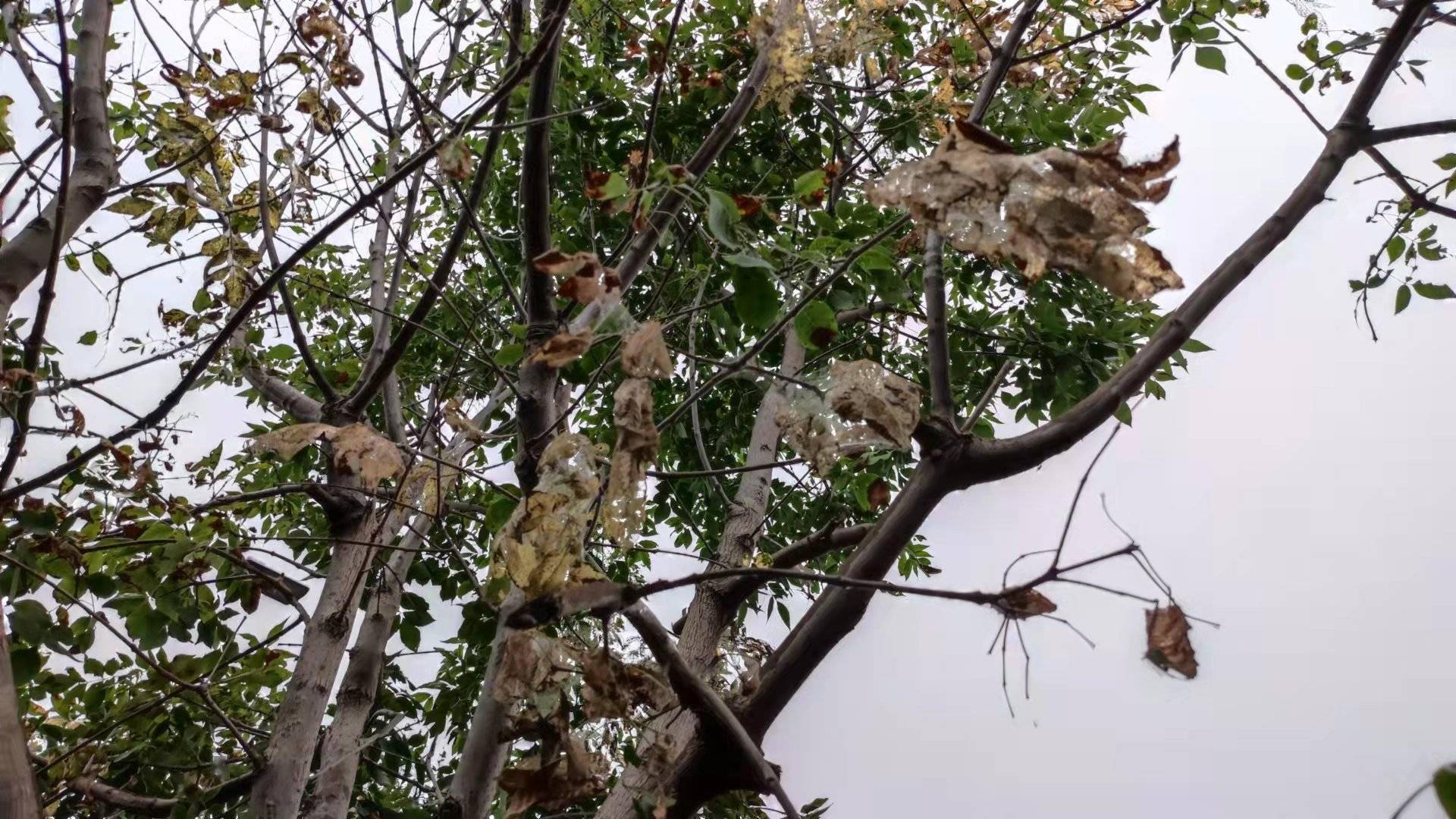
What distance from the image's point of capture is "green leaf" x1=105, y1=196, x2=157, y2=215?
96.1 inches

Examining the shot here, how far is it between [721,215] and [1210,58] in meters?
1.67

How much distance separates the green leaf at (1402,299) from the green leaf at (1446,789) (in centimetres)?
295

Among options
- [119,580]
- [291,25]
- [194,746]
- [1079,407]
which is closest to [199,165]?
[291,25]

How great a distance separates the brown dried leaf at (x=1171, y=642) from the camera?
4.89 feet

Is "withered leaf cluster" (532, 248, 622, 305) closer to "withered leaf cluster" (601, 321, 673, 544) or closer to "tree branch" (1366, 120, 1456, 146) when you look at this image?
"withered leaf cluster" (601, 321, 673, 544)

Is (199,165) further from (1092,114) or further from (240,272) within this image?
(1092,114)

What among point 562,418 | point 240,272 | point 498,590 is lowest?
point 498,590

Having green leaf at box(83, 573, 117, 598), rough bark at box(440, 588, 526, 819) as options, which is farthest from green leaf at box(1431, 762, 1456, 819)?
green leaf at box(83, 573, 117, 598)

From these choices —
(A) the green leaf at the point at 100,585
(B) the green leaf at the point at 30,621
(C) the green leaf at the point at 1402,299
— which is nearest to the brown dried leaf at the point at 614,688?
(B) the green leaf at the point at 30,621

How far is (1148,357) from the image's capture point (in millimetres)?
1651

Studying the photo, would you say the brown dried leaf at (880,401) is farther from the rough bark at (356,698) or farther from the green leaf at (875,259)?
the rough bark at (356,698)

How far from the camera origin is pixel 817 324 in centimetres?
172

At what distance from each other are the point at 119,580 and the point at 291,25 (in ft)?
5.20

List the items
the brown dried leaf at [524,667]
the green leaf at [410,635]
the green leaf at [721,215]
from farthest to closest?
1. the green leaf at [410,635]
2. the brown dried leaf at [524,667]
3. the green leaf at [721,215]
